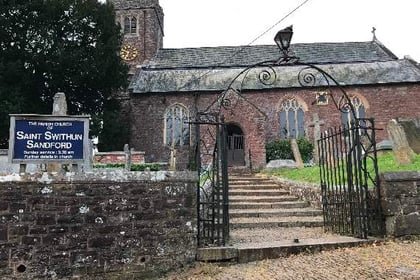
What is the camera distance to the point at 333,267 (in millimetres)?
5344

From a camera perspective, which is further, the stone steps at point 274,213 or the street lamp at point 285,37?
the stone steps at point 274,213

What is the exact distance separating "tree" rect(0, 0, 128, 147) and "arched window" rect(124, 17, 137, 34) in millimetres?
6363

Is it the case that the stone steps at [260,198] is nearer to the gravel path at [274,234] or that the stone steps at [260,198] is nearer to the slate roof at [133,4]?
the gravel path at [274,234]

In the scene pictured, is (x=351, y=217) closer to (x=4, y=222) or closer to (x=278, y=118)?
(x=4, y=222)

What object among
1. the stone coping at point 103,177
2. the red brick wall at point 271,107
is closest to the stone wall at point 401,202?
the stone coping at point 103,177

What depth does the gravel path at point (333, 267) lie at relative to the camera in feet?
16.3

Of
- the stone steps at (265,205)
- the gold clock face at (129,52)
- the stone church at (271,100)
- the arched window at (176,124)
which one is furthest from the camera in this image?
the gold clock face at (129,52)

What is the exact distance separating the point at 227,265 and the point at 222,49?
27.2m

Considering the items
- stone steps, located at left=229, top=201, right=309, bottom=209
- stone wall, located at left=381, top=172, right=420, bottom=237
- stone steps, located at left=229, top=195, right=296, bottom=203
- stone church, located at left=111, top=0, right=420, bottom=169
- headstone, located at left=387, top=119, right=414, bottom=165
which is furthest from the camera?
stone church, located at left=111, top=0, right=420, bottom=169

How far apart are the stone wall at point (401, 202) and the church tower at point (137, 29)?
26.3m

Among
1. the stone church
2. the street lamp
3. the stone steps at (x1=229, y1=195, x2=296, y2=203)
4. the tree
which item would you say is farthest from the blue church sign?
the stone church

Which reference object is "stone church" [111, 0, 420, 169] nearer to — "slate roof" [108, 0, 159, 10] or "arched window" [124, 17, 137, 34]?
"arched window" [124, 17, 137, 34]

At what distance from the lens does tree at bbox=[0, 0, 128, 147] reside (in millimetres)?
21953

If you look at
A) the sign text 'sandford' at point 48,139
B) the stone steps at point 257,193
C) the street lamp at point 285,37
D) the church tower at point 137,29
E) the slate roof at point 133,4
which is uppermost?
the slate roof at point 133,4
